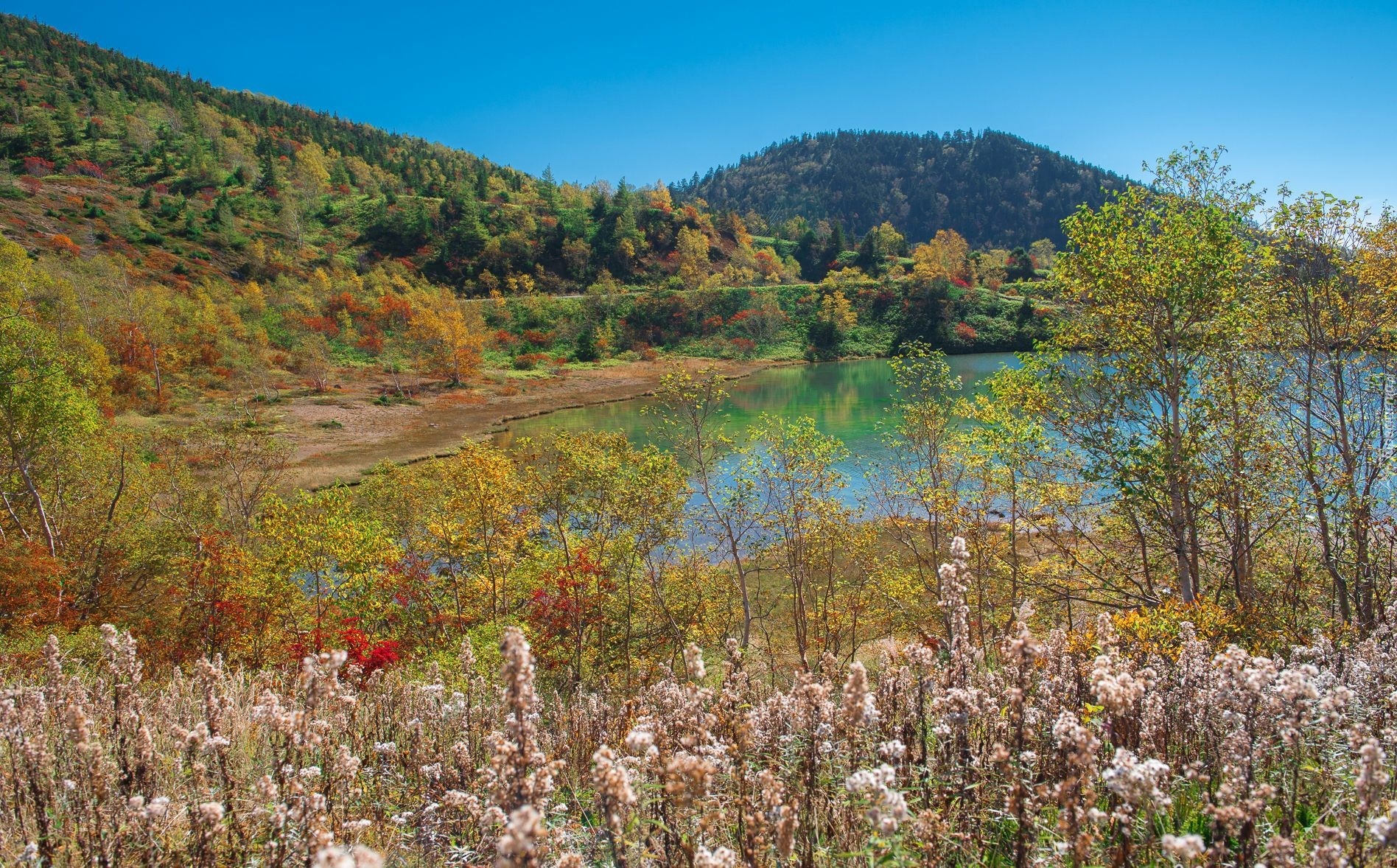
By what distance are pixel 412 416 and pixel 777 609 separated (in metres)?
47.6

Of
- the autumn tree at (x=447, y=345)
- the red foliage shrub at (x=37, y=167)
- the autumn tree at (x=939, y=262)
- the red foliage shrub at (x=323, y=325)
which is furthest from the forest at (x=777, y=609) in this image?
the red foliage shrub at (x=37, y=167)

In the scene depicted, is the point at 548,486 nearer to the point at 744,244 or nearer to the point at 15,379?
the point at 15,379

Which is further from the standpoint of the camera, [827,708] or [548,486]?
[548,486]

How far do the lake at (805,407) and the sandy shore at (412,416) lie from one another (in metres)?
3.99

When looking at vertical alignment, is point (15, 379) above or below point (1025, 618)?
above

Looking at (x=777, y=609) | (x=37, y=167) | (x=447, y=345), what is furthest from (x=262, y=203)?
(x=777, y=609)

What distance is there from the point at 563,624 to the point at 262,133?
196 metres

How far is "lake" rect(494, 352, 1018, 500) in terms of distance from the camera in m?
48.2

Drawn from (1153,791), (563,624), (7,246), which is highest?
(7,246)

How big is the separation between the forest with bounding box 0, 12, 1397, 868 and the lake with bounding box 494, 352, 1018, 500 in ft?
20.3

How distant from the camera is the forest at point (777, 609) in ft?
9.54

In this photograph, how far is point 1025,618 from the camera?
11.1 feet

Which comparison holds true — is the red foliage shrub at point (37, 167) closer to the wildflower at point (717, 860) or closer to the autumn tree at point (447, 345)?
the autumn tree at point (447, 345)

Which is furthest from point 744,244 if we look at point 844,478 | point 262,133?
point 844,478
